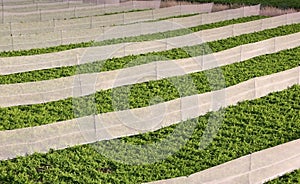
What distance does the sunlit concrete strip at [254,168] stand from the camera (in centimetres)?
523

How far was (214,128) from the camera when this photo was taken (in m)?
6.90

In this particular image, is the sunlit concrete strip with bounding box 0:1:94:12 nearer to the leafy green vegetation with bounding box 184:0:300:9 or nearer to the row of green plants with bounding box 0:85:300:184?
the leafy green vegetation with bounding box 184:0:300:9

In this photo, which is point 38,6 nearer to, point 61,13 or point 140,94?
point 61,13

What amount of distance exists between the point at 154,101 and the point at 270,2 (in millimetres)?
9140

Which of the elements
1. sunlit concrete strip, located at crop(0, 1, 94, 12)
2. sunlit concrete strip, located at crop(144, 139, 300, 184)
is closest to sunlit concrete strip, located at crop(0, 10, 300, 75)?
sunlit concrete strip, located at crop(144, 139, 300, 184)

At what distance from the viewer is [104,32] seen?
37.9 ft

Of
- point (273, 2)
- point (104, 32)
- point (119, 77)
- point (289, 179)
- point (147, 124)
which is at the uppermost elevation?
point (273, 2)

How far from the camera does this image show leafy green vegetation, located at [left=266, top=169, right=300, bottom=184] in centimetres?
567

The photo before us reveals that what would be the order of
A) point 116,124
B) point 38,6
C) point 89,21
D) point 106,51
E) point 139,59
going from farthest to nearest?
point 38,6, point 89,21, point 106,51, point 139,59, point 116,124

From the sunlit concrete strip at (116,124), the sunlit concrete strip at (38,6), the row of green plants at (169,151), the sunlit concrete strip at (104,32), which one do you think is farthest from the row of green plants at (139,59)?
the sunlit concrete strip at (38,6)

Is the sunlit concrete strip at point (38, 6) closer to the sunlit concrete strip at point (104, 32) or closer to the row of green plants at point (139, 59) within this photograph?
the sunlit concrete strip at point (104, 32)

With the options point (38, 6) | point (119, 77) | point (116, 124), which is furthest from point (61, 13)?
→ point (116, 124)

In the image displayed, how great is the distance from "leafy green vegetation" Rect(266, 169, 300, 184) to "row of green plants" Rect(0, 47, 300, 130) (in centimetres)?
243

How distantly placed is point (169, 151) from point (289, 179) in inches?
53.7
